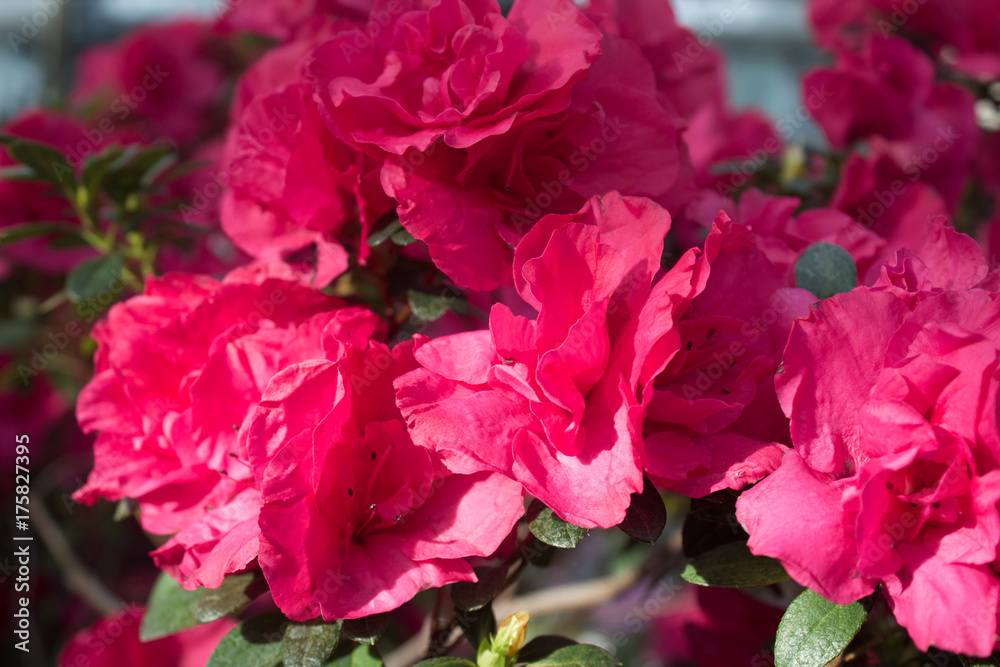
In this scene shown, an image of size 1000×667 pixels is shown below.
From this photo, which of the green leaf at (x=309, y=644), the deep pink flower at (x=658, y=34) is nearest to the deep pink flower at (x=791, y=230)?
the deep pink flower at (x=658, y=34)

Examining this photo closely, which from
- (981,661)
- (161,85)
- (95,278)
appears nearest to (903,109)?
(981,661)

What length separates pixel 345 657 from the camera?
0.82 metres

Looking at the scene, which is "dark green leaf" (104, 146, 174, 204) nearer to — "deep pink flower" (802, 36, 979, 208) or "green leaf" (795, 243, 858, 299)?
"green leaf" (795, 243, 858, 299)

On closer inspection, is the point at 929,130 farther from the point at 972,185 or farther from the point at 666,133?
the point at 666,133

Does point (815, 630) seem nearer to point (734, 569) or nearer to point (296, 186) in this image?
point (734, 569)

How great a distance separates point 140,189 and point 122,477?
0.58m

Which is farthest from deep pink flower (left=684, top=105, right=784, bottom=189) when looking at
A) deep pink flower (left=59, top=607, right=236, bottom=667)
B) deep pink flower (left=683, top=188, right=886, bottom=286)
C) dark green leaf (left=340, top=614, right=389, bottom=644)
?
deep pink flower (left=59, top=607, right=236, bottom=667)

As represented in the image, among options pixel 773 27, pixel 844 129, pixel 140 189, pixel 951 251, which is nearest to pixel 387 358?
pixel 951 251

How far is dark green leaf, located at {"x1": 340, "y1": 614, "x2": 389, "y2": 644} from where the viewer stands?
0.71 meters

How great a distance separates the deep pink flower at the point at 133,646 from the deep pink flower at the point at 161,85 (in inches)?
53.3

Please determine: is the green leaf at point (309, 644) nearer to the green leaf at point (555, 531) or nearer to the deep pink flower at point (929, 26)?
the green leaf at point (555, 531)

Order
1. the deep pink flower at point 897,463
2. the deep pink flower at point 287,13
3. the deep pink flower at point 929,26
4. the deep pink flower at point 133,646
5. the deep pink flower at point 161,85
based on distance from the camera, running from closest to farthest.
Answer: the deep pink flower at point 897,463 → the deep pink flower at point 287,13 → the deep pink flower at point 133,646 → the deep pink flower at point 929,26 → the deep pink flower at point 161,85

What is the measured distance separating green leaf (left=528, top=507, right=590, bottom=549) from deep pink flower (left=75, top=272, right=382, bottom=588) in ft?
0.81

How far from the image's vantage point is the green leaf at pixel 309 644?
726 mm
